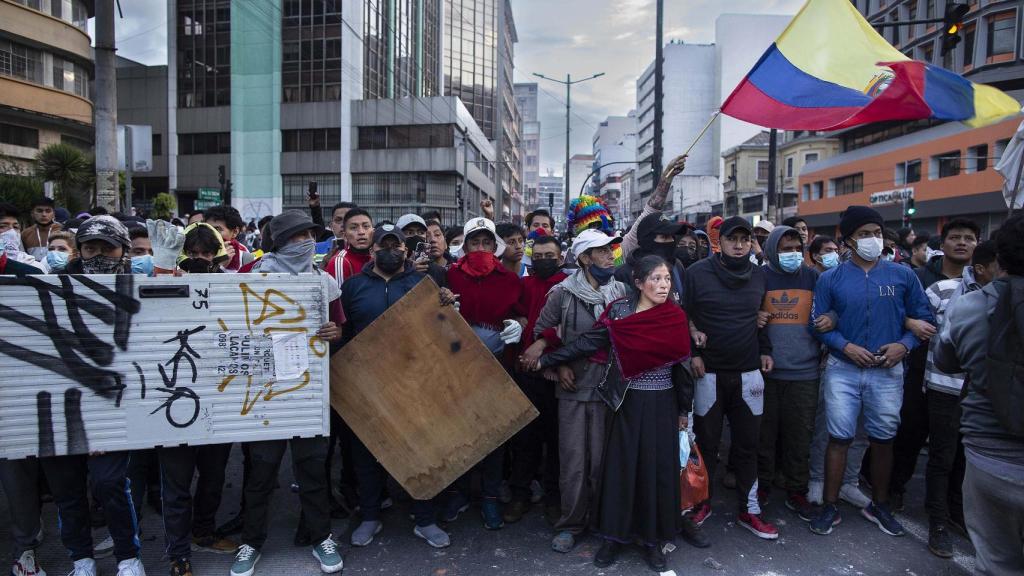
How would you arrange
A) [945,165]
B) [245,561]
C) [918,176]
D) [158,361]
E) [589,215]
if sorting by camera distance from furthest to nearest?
[918,176]
[945,165]
[589,215]
[245,561]
[158,361]

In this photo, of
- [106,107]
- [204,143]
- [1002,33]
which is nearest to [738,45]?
[1002,33]

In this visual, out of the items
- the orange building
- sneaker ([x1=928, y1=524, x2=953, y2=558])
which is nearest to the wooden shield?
sneaker ([x1=928, y1=524, x2=953, y2=558])

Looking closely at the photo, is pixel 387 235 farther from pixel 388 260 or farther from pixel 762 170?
pixel 762 170

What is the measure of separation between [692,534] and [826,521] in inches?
40.2

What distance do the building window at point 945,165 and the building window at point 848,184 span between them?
7099 millimetres

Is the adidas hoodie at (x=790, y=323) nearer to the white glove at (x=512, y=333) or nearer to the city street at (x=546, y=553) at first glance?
the city street at (x=546, y=553)

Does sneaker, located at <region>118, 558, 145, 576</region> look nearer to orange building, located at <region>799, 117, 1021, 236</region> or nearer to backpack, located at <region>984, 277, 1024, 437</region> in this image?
backpack, located at <region>984, 277, 1024, 437</region>

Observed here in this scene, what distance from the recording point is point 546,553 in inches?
159

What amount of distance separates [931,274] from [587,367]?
3.33 metres

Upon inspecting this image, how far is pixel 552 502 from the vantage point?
467 cm

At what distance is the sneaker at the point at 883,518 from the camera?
428 centimetres

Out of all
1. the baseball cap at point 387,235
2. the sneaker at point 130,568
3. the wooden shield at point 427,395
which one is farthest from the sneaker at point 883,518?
the sneaker at point 130,568

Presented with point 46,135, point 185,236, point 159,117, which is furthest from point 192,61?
point 185,236

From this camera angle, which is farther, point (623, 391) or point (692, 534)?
point (692, 534)
